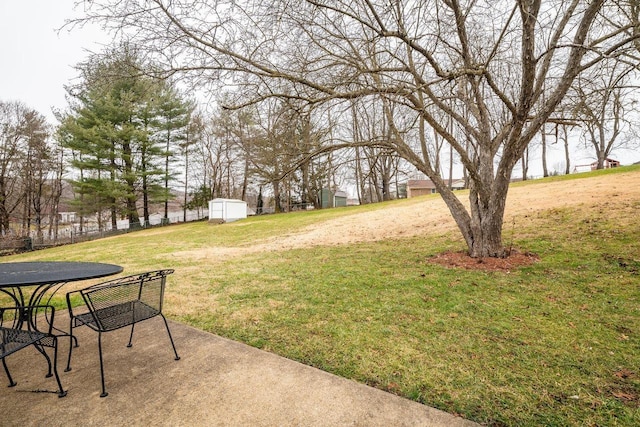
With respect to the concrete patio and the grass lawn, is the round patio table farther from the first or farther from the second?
the grass lawn

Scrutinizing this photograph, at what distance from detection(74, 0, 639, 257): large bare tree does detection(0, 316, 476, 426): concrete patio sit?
393 centimetres

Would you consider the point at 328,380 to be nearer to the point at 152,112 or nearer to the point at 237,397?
the point at 237,397

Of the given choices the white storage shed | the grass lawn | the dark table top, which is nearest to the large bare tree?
the grass lawn

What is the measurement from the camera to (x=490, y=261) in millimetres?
5832

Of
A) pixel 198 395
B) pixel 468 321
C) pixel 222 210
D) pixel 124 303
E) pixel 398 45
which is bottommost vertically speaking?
pixel 468 321

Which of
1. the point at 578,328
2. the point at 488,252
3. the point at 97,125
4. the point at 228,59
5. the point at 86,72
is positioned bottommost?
the point at 578,328

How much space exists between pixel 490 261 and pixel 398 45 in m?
4.38

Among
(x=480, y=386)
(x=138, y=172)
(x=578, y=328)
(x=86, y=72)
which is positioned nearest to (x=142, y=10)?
(x=86, y=72)

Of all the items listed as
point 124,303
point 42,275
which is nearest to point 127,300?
point 124,303

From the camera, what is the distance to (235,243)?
40.7ft

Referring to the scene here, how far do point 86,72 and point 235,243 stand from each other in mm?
8907

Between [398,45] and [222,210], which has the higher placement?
[398,45]

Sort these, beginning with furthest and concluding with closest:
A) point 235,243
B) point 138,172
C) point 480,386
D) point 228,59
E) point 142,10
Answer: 1. point 138,172
2. point 235,243
3. point 228,59
4. point 142,10
5. point 480,386

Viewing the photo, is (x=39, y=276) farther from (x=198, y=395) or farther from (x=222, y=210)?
(x=222, y=210)
